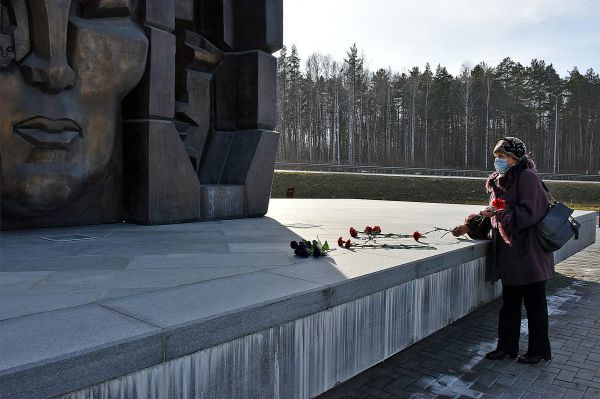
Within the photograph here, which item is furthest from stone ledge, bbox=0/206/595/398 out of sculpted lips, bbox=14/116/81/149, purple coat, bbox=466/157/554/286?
sculpted lips, bbox=14/116/81/149

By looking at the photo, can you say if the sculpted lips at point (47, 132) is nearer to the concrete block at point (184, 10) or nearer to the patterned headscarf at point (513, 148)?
the concrete block at point (184, 10)

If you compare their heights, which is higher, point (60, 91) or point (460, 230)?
point (60, 91)

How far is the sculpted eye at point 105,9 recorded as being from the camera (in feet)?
20.9

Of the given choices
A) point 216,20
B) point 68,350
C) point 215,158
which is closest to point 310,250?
point 68,350

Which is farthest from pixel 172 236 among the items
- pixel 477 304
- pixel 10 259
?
pixel 477 304

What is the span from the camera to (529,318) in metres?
4.16

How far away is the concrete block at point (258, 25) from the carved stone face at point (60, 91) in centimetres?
254

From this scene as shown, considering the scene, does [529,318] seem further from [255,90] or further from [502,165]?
[255,90]

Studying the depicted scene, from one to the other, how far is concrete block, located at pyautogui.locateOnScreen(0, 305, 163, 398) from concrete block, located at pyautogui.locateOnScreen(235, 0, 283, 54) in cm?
732

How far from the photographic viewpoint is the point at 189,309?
102 inches

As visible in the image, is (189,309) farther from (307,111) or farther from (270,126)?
(307,111)

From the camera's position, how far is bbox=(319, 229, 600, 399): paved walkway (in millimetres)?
3703

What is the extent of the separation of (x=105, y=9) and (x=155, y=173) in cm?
230

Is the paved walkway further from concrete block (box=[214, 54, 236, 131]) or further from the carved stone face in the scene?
concrete block (box=[214, 54, 236, 131])
